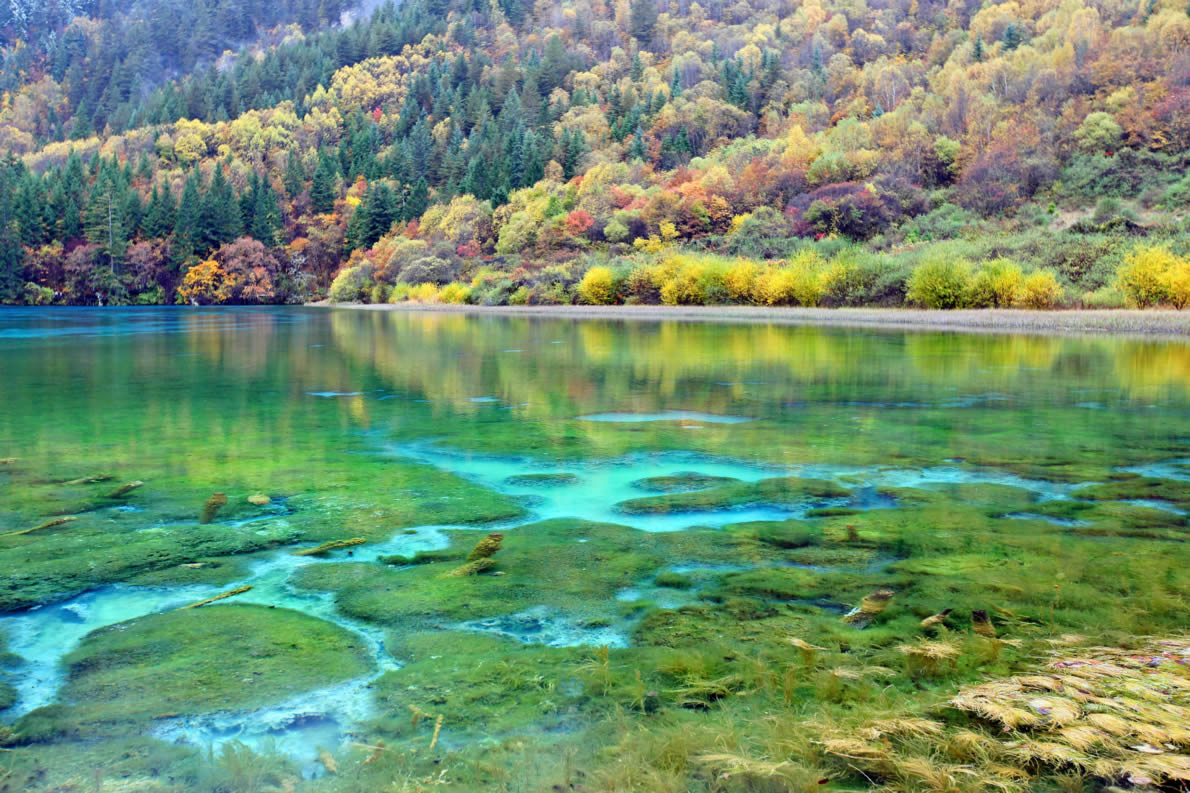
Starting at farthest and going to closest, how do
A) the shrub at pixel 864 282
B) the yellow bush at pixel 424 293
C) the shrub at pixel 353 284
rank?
the shrub at pixel 353 284
the yellow bush at pixel 424 293
the shrub at pixel 864 282

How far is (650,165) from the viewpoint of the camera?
281ft

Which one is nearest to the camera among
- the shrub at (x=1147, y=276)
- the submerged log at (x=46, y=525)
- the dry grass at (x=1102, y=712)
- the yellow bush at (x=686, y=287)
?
the dry grass at (x=1102, y=712)

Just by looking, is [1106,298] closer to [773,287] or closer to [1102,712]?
[773,287]

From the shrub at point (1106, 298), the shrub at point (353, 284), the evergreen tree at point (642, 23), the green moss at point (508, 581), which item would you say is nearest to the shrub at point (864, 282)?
the shrub at point (1106, 298)

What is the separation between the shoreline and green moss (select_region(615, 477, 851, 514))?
20.8 metres

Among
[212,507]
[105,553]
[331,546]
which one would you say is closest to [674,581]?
[331,546]

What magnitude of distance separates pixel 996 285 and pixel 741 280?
1343cm

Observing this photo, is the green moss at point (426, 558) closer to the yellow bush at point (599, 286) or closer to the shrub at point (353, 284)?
the yellow bush at point (599, 286)

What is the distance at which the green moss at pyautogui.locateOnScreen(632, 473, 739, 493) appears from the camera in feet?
23.5

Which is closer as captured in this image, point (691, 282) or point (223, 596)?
point (223, 596)

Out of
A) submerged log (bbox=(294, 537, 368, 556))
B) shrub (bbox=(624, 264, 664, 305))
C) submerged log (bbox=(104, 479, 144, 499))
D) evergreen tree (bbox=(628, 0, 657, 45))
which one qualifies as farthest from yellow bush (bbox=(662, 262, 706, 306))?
evergreen tree (bbox=(628, 0, 657, 45))

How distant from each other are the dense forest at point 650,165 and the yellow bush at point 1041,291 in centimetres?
9

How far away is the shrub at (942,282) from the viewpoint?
106 ft

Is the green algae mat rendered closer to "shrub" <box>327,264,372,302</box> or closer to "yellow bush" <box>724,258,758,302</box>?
"yellow bush" <box>724,258,758,302</box>
